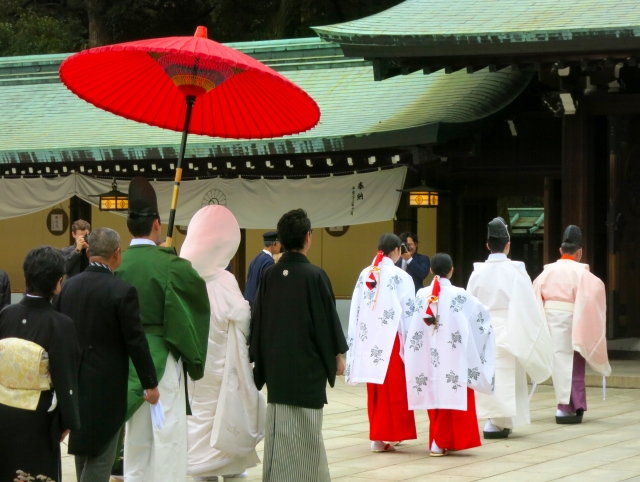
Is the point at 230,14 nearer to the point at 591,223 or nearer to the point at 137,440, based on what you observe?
the point at 591,223

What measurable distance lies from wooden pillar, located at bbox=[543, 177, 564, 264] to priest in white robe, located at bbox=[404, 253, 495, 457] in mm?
5006

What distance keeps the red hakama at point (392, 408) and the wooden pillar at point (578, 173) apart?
439 centimetres

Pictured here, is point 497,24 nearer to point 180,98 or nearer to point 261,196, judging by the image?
point 261,196

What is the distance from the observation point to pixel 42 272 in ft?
14.6

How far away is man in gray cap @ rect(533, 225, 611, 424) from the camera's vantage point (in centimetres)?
855

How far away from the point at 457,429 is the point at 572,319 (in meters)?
1.94

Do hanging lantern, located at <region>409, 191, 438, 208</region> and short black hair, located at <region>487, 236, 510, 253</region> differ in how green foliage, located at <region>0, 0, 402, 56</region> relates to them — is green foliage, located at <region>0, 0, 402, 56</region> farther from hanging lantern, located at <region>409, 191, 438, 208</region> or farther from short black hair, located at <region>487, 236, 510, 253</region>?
short black hair, located at <region>487, 236, 510, 253</region>

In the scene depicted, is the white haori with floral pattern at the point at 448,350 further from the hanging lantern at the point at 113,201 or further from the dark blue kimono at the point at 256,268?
the hanging lantern at the point at 113,201

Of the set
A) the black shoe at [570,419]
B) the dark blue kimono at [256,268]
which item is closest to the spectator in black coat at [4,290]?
the dark blue kimono at [256,268]

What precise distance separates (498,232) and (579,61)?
320 centimetres

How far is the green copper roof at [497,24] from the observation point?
10.0 meters

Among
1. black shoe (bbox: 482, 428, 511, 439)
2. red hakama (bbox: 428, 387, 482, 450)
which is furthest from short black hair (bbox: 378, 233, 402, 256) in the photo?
black shoe (bbox: 482, 428, 511, 439)

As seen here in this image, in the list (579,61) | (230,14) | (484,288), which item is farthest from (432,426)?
(230,14)

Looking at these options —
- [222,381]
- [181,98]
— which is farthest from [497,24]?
[222,381]
